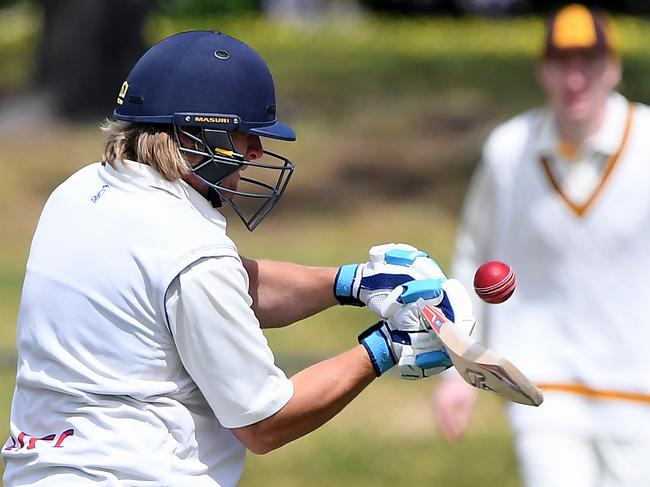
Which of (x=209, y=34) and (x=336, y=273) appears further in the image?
(x=336, y=273)

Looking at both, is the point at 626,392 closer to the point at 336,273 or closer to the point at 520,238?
the point at 520,238

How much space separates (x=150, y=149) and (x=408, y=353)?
0.80m

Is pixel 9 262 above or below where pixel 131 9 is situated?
below

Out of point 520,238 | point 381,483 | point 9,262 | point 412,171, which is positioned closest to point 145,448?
point 520,238

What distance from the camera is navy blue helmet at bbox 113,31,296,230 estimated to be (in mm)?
3564

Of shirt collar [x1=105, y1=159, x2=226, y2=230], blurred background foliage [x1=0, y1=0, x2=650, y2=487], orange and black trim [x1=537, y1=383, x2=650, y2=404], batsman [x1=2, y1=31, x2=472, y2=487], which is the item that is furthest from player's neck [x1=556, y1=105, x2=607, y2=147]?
blurred background foliage [x1=0, y1=0, x2=650, y2=487]

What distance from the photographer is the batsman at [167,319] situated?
3.43 m

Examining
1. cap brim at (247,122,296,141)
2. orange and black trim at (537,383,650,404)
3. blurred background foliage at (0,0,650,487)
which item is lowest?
blurred background foliage at (0,0,650,487)

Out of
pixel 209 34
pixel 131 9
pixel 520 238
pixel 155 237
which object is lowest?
pixel 131 9

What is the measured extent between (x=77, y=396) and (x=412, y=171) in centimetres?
1397

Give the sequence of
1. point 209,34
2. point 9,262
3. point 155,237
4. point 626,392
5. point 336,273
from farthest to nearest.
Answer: point 9,262 < point 626,392 < point 336,273 < point 209,34 < point 155,237

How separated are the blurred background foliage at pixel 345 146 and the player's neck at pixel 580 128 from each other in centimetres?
267

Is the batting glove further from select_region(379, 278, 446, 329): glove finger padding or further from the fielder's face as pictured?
the fielder's face

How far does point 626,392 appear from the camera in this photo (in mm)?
5273
